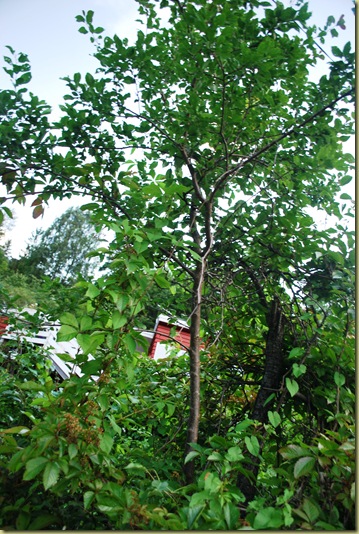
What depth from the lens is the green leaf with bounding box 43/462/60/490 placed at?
68 cm

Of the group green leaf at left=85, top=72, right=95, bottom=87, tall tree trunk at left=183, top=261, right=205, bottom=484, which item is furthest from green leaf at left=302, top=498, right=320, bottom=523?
green leaf at left=85, top=72, right=95, bottom=87

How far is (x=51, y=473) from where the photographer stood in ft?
2.25

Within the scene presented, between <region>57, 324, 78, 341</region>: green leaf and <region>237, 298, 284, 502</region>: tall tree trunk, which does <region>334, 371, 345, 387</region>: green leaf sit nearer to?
<region>237, 298, 284, 502</region>: tall tree trunk

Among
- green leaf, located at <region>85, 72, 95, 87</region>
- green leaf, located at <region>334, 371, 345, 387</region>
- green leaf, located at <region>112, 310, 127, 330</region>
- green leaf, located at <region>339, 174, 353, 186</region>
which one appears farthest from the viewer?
green leaf, located at <region>85, 72, 95, 87</region>

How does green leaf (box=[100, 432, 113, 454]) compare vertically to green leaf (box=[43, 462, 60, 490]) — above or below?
above

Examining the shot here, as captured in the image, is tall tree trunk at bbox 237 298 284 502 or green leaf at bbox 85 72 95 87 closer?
tall tree trunk at bbox 237 298 284 502

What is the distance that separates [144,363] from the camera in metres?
1.73

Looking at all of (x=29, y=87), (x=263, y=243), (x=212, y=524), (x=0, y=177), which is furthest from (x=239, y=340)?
(x=29, y=87)

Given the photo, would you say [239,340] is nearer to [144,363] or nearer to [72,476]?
[144,363]

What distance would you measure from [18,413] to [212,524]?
2.95 ft

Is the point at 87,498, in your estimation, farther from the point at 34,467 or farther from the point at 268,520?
the point at 268,520

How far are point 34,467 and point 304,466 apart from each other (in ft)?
1.74

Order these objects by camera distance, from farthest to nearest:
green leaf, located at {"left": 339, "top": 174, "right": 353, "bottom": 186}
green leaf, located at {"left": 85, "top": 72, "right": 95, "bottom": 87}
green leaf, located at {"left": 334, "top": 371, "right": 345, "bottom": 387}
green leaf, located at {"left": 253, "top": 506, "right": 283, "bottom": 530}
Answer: green leaf, located at {"left": 85, "top": 72, "right": 95, "bottom": 87}
green leaf, located at {"left": 339, "top": 174, "right": 353, "bottom": 186}
green leaf, located at {"left": 334, "top": 371, "right": 345, "bottom": 387}
green leaf, located at {"left": 253, "top": 506, "right": 283, "bottom": 530}

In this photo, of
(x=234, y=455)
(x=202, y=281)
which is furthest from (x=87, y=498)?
(x=202, y=281)
